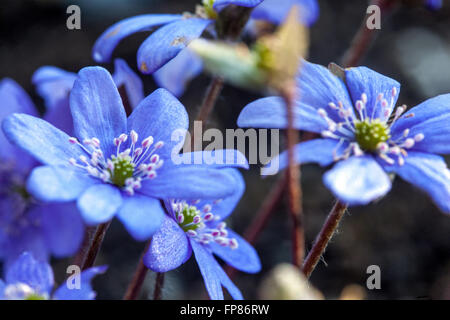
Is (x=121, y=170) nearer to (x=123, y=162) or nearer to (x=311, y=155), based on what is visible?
(x=123, y=162)

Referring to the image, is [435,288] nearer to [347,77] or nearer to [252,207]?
[252,207]

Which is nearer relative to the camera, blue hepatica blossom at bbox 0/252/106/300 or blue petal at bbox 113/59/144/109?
blue hepatica blossom at bbox 0/252/106/300

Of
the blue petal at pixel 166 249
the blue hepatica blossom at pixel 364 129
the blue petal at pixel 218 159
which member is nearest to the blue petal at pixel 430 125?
the blue hepatica blossom at pixel 364 129

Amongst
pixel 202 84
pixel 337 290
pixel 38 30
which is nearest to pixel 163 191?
pixel 337 290

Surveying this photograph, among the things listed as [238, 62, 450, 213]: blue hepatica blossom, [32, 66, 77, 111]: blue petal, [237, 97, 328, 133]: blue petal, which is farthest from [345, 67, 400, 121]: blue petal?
[32, 66, 77, 111]: blue petal

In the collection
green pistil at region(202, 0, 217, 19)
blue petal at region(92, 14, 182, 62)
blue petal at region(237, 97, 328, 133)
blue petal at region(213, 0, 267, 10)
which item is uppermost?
blue petal at region(213, 0, 267, 10)

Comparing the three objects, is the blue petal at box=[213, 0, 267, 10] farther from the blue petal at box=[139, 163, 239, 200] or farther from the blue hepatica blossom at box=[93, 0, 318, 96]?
the blue petal at box=[139, 163, 239, 200]
